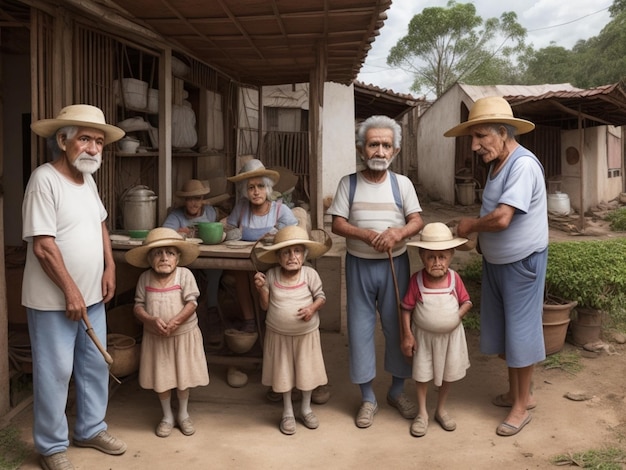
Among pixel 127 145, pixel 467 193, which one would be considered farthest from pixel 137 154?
pixel 467 193

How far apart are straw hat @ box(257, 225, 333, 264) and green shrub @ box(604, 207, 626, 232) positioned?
34.8 ft

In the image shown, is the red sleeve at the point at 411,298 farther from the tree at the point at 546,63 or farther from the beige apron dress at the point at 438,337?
the tree at the point at 546,63

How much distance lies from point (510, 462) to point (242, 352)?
2.14 m

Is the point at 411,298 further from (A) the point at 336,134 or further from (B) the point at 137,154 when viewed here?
(A) the point at 336,134

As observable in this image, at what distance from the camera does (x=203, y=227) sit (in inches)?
173

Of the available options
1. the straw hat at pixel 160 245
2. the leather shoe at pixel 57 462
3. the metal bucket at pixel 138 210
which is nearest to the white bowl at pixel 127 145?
the metal bucket at pixel 138 210

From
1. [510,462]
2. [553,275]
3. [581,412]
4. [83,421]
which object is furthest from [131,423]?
[553,275]

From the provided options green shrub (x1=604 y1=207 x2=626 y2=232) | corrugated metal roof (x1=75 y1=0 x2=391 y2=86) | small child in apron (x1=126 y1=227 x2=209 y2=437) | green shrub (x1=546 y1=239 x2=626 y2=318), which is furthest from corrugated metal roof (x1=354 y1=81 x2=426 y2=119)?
small child in apron (x1=126 y1=227 x2=209 y2=437)

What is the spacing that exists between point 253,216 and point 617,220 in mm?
10521

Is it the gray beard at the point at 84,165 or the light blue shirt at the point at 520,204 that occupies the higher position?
the gray beard at the point at 84,165

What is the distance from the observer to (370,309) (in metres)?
3.83

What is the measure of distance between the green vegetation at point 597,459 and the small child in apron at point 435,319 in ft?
2.25

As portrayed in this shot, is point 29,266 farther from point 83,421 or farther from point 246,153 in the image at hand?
point 246,153

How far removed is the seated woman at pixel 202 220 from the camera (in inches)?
198
